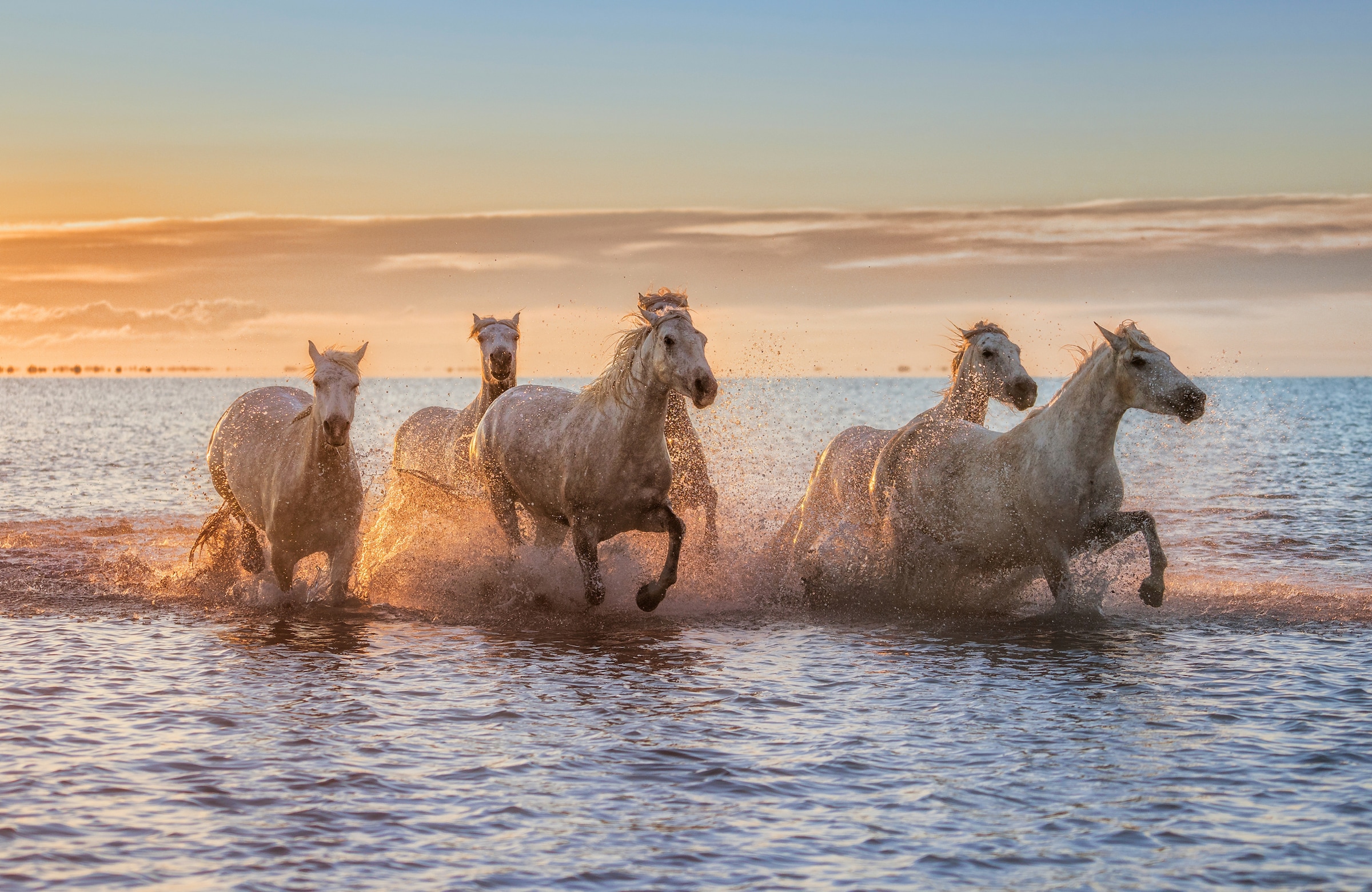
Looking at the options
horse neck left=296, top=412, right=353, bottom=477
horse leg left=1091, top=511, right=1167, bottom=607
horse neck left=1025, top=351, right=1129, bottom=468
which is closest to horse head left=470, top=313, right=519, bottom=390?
horse neck left=296, top=412, right=353, bottom=477

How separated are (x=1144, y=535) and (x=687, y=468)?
4.19 m

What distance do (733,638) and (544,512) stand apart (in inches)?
90.1

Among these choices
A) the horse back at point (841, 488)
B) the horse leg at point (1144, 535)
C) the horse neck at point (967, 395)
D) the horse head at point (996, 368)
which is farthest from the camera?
the horse back at point (841, 488)

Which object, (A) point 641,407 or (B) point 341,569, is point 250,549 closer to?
(B) point 341,569

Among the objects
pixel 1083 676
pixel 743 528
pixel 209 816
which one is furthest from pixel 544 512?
pixel 209 816

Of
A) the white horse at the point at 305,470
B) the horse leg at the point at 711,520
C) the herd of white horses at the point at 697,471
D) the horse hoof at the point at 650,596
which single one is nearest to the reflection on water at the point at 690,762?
the horse hoof at the point at 650,596

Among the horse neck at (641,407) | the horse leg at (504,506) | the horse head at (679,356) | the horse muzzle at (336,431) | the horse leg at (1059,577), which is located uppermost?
the horse head at (679,356)

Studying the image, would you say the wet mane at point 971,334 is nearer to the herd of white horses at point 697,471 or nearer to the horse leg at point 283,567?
the herd of white horses at point 697,471

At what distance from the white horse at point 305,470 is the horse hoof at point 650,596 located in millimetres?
2685

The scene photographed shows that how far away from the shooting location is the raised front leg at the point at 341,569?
12.5m

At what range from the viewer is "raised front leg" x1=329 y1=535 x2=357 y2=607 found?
12539 mm

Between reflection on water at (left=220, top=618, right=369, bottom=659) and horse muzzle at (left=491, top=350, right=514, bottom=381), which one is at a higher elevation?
horse muzzle at (left=491, top=350, right=514, bottom=381)

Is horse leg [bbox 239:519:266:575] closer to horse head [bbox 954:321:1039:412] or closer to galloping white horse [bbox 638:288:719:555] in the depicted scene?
galloping white horse [bbox 638:288:719:555]

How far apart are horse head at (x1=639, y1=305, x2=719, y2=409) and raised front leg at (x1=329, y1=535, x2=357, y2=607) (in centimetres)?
337
